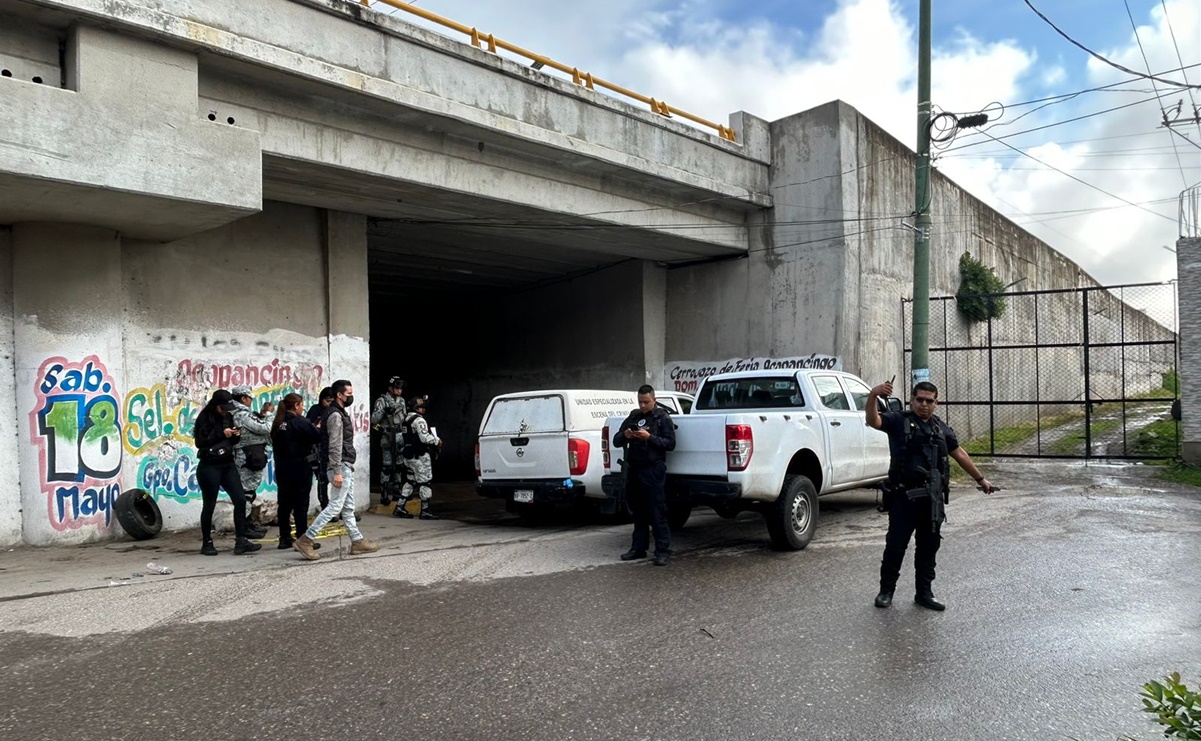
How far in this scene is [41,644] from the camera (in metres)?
5.44

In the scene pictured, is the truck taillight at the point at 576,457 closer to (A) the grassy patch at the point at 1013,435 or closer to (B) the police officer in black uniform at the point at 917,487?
(B) the police officer in black uniform at the point at 917,487

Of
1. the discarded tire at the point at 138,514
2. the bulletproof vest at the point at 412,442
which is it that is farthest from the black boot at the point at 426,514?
the discarded tire at the point at 138,514

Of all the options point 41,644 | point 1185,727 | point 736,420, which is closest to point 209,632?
point 41,644

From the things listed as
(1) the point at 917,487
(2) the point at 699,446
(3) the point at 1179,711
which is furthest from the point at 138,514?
(3) the point at 1179,711

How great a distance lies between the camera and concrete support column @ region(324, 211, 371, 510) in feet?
39.4

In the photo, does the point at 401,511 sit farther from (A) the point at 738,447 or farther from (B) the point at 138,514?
(A) the point at 738,447

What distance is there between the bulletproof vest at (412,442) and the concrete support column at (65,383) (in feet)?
11.1

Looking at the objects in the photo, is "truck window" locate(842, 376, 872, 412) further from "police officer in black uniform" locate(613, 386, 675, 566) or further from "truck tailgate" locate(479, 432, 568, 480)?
"truck tailgate" locate(479, 432, 568, 480)

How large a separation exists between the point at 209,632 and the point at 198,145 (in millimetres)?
5123

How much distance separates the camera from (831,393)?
31.9 feet

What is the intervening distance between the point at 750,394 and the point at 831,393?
3.03 feet

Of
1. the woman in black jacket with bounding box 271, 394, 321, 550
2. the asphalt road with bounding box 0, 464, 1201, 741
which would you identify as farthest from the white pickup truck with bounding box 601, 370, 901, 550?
the woman in black jacket with bounding box 271, 394, 321, 550

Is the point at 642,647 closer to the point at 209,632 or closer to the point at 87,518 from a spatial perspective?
the point at 209,632

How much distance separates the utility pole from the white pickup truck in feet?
10.7
